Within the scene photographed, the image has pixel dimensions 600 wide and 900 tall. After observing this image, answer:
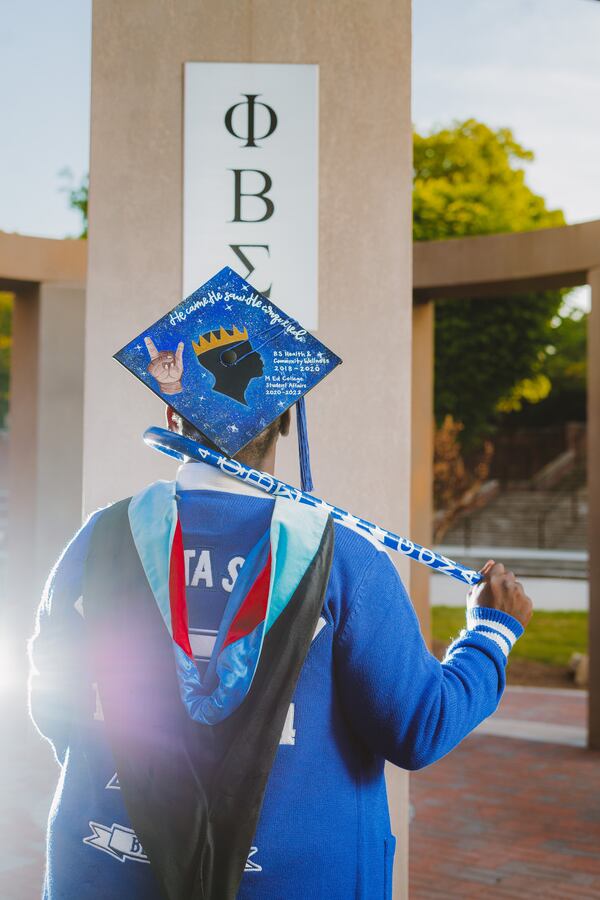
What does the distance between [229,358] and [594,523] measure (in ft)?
19.1

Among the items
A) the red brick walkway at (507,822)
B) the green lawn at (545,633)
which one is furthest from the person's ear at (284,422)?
the green lawn at (545,633)

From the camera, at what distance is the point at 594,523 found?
7258mm

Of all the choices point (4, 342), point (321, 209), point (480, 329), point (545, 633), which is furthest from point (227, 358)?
point (4, 342)

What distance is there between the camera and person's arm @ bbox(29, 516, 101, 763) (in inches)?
72.9

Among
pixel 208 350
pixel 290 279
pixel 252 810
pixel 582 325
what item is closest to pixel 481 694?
pixel 252 810

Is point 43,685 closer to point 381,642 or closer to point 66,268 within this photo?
point 381,642

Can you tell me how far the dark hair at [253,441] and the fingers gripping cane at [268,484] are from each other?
0.11ft

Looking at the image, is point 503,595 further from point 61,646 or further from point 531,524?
point 531,524

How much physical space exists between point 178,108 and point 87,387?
1094mm

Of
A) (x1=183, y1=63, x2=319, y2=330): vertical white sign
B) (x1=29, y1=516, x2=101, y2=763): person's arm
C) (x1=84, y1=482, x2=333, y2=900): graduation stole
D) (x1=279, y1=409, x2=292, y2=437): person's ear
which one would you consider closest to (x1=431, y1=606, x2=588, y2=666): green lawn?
(x1=183, y1=63, x2=319, y2=330): vertical white sign

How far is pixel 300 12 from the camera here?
12.8 feet

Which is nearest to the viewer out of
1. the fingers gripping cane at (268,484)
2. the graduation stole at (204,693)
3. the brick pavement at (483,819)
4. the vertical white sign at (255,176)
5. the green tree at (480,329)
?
the graduation stole at (204,693)

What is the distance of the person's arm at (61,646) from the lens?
1853mm

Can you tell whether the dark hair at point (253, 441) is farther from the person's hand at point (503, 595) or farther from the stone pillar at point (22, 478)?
the stone pillar at point (22, 478)
